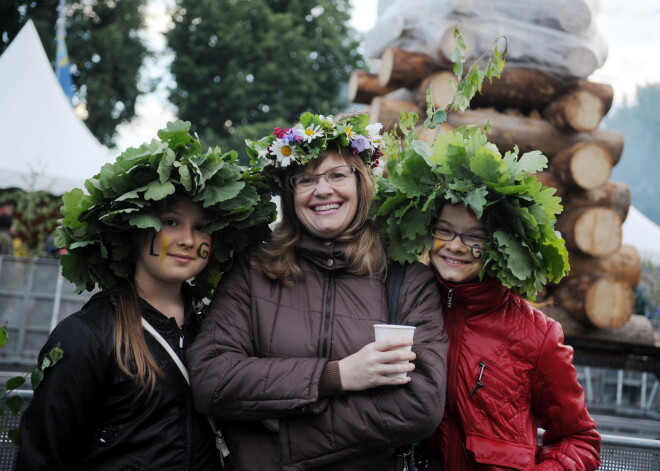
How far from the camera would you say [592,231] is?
6.89m

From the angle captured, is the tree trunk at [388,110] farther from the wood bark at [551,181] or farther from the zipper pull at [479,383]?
the zipper pull at [479,383]

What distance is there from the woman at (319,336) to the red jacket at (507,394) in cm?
21

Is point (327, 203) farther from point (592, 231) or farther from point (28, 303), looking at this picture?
point (28, 303)

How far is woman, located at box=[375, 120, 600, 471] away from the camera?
8.71 feet

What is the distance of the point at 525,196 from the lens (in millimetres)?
2617

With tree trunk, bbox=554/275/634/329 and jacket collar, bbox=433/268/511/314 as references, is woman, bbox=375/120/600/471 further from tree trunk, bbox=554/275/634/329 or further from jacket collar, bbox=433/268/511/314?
tree trunk, bbox=554/275/634/329

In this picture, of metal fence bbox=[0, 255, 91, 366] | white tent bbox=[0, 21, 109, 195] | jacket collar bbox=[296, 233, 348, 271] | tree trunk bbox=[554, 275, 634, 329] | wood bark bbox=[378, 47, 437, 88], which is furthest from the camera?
white tent bbox=[0, 21, 109, 195]

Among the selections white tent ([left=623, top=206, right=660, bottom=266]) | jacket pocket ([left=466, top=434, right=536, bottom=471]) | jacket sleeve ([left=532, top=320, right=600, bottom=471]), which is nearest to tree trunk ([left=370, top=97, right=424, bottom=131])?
jacket sleeve ([left=532, top=320, right=600, bottom=471])

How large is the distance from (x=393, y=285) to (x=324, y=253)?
32 cm

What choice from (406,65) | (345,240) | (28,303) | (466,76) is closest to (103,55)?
(28,303)

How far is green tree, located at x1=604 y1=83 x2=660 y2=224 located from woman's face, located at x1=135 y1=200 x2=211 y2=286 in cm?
3819

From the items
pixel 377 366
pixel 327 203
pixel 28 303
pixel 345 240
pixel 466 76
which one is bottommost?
pixel 28 303

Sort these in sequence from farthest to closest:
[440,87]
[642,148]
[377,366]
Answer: [642,148]
[440,87]
[377,366]

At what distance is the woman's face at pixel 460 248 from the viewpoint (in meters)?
2.77
